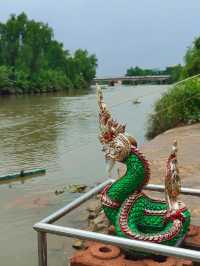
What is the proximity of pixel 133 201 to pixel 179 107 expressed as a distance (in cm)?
859

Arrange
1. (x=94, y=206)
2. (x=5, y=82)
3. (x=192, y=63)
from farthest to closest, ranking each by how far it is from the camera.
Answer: (x=5, y=82)
(x=192, y=63)
(x=94, y=206)

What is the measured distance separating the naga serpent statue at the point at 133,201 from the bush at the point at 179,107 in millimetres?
8299

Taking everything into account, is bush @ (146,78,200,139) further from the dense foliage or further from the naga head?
the naga head

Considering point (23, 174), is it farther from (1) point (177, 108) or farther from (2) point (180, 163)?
(1) point (177, 108)

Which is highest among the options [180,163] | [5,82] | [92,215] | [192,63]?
[192,63]

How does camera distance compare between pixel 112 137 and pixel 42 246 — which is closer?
pixel 42 246

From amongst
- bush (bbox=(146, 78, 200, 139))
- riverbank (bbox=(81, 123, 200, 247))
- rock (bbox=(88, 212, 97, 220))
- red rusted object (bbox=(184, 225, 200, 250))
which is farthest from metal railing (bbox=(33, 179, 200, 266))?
bush (bbox=(146, 78, 200, 139))

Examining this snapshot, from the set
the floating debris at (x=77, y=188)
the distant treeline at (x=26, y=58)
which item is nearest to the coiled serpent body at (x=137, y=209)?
the floating debris at (x=77, y=188)

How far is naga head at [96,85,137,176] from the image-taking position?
3431 millimetres

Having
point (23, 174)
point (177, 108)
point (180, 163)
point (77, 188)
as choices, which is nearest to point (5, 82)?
point (177, 108)

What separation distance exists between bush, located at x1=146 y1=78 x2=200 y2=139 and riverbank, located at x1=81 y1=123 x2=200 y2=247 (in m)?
0.52

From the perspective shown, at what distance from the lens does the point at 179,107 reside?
1182 centimetres

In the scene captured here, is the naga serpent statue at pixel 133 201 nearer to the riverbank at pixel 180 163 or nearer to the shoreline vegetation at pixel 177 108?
the riverbank at pixel 180 163

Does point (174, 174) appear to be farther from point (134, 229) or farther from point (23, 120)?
point (23, 120)
